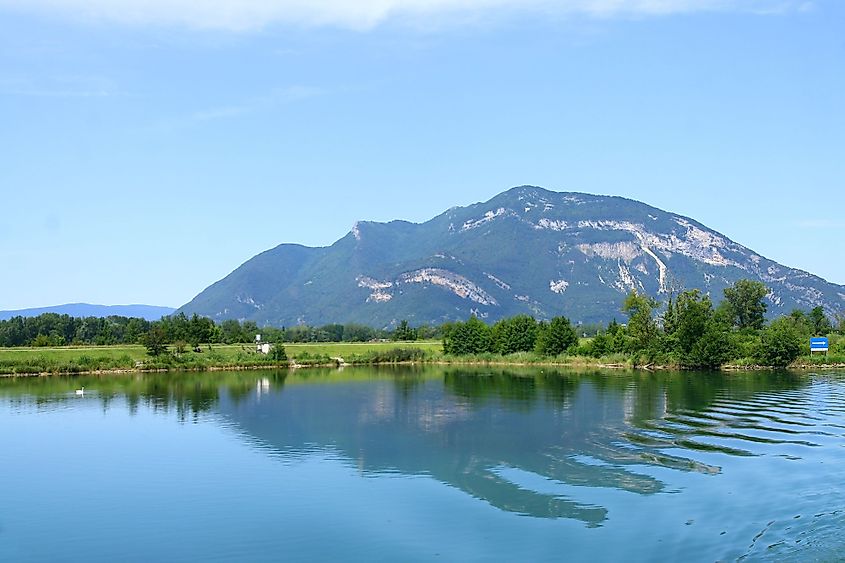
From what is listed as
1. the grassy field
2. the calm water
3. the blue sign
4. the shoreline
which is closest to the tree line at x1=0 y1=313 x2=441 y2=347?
the grassy field

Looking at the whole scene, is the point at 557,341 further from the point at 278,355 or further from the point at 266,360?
the point at 266,360

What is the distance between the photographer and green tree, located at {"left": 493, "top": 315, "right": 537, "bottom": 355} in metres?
118

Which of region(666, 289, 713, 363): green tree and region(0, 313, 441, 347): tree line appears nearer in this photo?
region(666, 289, 713, 363): green tree

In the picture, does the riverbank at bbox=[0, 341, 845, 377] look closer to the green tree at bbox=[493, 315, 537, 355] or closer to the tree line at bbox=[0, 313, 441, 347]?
the green tree at bbox=[493, 315, 537, 355]

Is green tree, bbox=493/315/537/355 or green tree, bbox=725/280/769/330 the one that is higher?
green tree, bbox=725/280/769/330

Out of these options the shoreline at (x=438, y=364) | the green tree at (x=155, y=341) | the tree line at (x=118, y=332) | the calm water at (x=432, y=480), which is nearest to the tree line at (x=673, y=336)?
the shoreline at (x=438, y=364)

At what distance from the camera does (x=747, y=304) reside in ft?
437

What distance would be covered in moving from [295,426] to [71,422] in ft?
47.7

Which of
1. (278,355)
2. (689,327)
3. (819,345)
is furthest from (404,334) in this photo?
(819,345)

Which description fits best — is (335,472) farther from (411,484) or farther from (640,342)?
(640,342)

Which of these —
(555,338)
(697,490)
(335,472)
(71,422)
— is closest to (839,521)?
(697,490)

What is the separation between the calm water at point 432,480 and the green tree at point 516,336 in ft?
196

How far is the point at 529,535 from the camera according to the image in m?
21.8

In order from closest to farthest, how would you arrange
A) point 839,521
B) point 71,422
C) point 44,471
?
point 839,521 < point 44,471 < point 71,422
